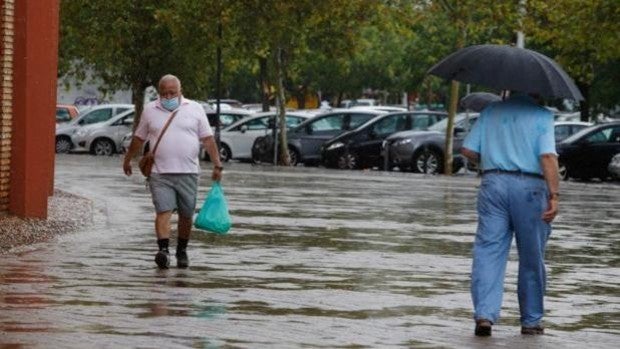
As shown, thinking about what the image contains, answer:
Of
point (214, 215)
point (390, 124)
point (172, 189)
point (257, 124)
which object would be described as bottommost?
point (257, 124)

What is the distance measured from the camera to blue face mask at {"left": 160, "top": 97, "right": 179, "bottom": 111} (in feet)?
54.2

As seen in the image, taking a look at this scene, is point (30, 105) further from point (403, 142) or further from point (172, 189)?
point (403, 142)

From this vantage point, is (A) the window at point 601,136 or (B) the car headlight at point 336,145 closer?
(A) the window at point 601,136

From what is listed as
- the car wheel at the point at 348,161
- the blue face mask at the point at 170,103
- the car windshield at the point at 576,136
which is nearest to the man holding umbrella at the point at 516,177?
the blue face mask at the point at 170,103

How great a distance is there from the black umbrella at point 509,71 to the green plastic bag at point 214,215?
4641 mm

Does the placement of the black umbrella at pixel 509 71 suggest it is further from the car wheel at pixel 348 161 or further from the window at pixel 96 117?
the window at pixel 96 117

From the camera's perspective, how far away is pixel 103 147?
5766 centimetres

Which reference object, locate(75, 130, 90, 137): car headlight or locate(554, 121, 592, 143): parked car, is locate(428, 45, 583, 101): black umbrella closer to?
locate(554, 121, 592, 143): parked car

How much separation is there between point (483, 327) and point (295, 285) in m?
3.39

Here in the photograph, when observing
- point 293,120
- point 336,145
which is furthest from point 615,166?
point 293,120

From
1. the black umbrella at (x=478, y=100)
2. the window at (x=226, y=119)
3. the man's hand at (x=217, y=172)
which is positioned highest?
the black umbrella at (x=478, y=100)

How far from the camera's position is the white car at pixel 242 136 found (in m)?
54.8

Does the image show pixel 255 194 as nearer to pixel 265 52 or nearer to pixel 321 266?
pixel 321 266

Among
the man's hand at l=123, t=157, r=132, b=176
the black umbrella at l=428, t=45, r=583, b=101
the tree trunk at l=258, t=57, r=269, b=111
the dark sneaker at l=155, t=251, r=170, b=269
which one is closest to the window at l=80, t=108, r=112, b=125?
the tree trunk at l=258, t=57, r=269, b=111
